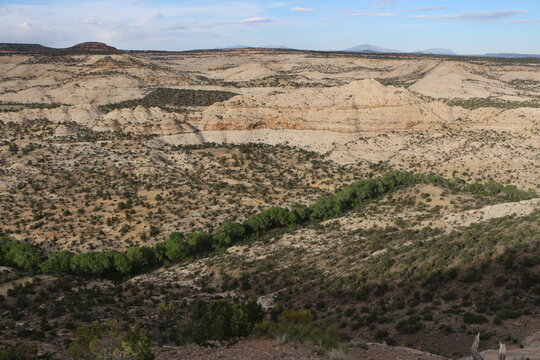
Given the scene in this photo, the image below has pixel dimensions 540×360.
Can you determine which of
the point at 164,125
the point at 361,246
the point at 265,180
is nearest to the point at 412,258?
the point at 361,246

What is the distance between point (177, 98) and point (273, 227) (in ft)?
208

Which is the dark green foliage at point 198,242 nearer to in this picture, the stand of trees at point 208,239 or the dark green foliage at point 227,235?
the stand of trees at point 208,239

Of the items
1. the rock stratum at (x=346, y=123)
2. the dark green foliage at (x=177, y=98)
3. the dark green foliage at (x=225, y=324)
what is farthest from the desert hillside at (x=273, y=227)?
the dark green foliage at (x=177, y=98)

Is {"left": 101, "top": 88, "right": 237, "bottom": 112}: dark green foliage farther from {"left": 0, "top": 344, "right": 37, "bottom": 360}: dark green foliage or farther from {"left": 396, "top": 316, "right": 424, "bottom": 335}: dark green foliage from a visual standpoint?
{"left": 0, "top": 344, "right": 37, "bottom": 360}: dark green foliage

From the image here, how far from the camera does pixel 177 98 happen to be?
98750mm

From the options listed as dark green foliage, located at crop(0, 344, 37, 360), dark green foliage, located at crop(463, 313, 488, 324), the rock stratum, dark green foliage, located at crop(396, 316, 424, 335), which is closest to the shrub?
dark green foliage, located at crop(0, 344, 37, 360)

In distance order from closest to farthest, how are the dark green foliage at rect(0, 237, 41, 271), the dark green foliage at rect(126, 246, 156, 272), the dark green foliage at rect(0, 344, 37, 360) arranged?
the dark green foliage at rect(0, 344, 37, 360) < the dark green foliage at rect(0, 237, 41, 271) < the dark green foliage at rect(126, 246, 156, 272)

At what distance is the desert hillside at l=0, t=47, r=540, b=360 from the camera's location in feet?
61.8

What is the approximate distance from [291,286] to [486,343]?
13.9m

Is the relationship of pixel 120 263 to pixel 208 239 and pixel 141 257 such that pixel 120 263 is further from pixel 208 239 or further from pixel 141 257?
pixel 208 239

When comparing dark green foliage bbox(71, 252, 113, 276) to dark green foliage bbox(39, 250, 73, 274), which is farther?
dark green foliage bbox(71, 252, 113, 276)

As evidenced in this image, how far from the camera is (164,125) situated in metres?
70.5

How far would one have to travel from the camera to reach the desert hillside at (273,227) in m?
18.8

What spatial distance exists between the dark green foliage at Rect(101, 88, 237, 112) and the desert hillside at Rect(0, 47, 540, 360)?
114 centimetres
